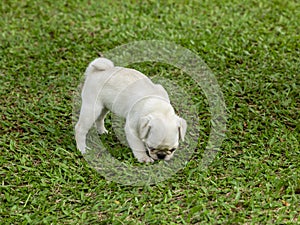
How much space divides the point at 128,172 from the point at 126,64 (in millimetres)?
2444

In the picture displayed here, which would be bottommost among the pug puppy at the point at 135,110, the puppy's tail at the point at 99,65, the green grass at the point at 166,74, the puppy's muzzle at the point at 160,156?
the green grass at the point at 166,74

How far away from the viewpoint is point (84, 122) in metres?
5.16

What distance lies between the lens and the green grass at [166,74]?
4.48 meters

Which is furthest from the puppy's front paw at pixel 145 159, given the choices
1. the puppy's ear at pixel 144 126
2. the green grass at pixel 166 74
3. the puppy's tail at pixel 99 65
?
the puppy's tail at pixel 99 65

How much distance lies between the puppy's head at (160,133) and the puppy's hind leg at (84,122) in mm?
624

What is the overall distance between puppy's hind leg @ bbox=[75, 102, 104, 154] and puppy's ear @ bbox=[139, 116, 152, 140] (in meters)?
0.62

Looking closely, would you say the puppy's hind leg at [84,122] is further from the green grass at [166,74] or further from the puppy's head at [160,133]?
the puppy's head at [160,133]

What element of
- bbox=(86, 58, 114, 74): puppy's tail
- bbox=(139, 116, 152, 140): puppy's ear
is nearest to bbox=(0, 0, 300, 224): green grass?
bbox=(139, 116, 152, 140): puppy's ear

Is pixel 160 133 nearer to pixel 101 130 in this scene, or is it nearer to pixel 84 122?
pixel 84 122

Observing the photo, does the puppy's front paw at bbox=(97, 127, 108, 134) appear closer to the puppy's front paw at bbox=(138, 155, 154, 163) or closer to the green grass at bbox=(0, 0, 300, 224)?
the green grass at bbox=(0, 0, 300, 224)

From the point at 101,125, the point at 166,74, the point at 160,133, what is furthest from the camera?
the point at 166,74

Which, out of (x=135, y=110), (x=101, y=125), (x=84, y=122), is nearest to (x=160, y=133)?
(x=135, y=110)

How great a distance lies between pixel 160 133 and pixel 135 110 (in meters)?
0.45

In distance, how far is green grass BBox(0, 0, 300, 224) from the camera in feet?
14.7
